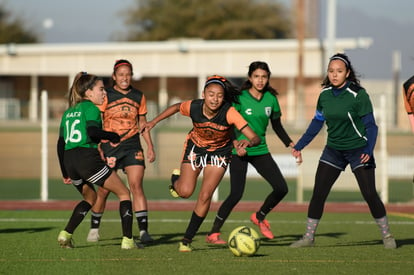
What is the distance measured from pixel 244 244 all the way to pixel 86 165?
1.93 metres

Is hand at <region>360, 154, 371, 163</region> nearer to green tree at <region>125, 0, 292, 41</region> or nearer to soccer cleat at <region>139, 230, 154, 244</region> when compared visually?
soccer cleat at <region>139, 230, 154, 244</region>

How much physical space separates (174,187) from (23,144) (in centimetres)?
1803

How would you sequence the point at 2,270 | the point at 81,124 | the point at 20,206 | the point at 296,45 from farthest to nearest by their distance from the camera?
the point at 296,45 < the point at 20,206 < the point at 81,124 < the point at 2,270

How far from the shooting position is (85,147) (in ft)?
32.0

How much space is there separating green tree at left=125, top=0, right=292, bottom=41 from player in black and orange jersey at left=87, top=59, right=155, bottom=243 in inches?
2159

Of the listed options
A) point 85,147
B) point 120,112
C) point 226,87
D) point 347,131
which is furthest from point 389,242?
point 85,147

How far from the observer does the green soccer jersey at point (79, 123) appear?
9.70 m

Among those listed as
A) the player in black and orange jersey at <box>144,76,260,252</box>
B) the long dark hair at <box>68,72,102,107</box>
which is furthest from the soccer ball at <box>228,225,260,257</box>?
the long dark hair at <box>68,72,102,107</box>

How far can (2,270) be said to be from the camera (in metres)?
8.34

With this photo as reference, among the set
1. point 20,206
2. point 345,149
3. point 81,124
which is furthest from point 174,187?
point 20,206

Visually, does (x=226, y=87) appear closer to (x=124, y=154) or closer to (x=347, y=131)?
(x=347, y=131)

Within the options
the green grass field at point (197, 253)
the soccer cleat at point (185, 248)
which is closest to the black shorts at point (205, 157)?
the soccer cleat at point (185, 248)

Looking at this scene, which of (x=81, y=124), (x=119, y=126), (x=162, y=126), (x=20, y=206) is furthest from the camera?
(x=162, y=126)

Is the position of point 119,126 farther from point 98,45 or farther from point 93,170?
point 98,45
